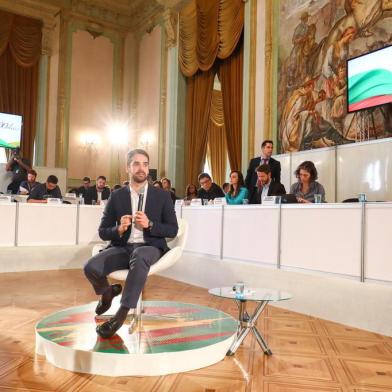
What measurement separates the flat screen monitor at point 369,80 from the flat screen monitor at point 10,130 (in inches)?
302

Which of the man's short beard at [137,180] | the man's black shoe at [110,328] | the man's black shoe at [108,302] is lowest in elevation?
the man's black shoe at [110,328]

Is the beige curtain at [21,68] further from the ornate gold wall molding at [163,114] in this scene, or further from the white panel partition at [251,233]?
the white panel partition at [251,233]

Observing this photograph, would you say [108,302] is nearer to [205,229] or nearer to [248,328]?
[248,328]

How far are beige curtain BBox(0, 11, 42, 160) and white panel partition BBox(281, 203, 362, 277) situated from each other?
815cm

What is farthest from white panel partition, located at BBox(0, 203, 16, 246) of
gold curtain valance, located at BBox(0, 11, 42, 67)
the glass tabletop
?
gold curtain valance, located at BBox(0, 11, 42, 67)

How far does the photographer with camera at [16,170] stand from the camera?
7.75m

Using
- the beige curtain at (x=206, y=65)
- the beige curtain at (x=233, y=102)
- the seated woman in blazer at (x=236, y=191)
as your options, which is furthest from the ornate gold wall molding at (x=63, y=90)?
the seated woman in blazer at (x=236, y=191)

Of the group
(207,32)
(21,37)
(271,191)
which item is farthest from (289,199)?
(21,37)

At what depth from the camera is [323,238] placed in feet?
11.4

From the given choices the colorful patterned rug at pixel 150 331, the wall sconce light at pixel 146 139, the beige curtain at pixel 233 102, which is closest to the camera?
the colorful patterned rug at pixel 150 331

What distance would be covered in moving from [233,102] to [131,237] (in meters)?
5.95

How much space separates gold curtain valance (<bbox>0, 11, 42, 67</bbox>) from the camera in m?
9.94

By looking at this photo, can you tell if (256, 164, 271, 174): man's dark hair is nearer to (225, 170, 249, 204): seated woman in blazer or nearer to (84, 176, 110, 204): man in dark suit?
(225, 170, 249, 204): seated woman in blazer

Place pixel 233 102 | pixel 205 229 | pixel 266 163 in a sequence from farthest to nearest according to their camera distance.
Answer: pixel 233 102 < pixel 266 163 < pixel 205 229
